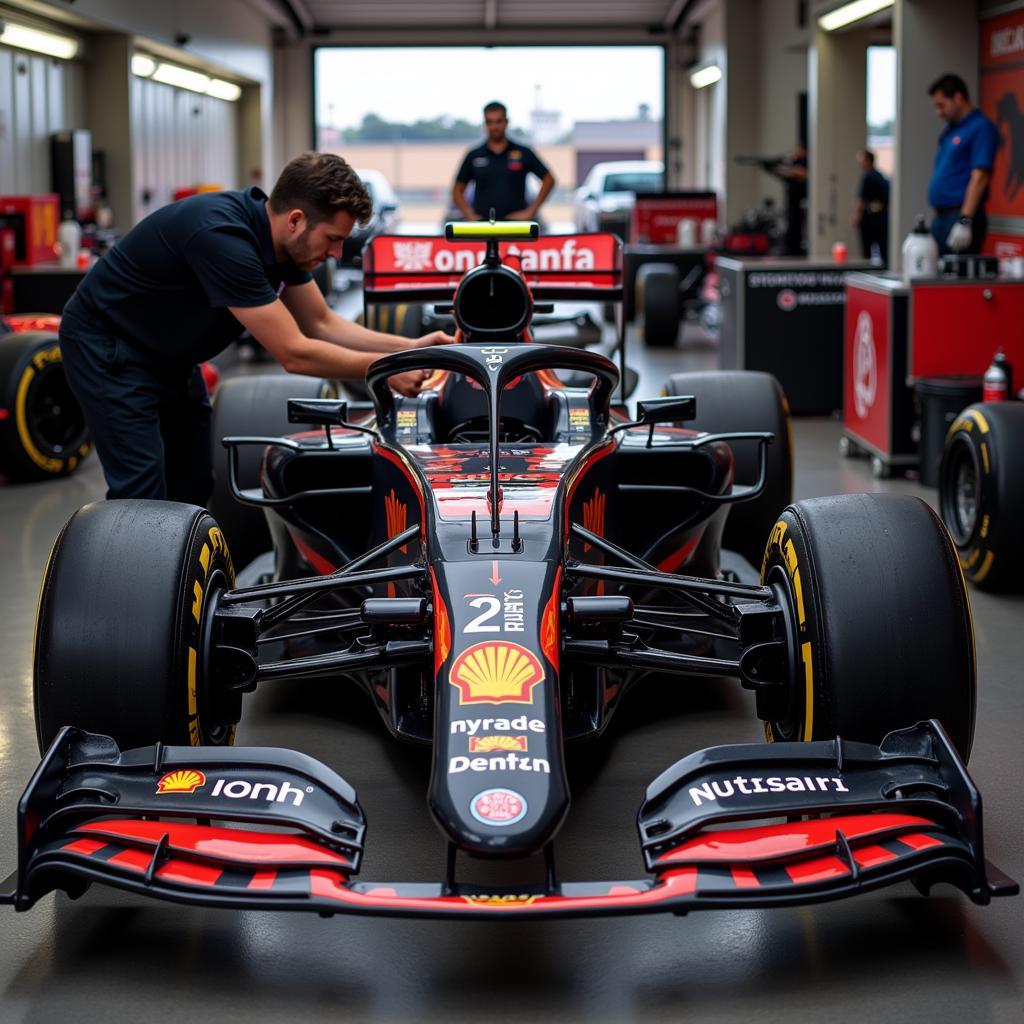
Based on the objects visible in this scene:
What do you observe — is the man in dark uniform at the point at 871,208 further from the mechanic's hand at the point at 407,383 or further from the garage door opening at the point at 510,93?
the mechanic's hand at the point at 407,383

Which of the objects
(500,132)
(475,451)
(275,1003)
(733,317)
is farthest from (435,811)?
(500,132)

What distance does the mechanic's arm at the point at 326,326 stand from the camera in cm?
412

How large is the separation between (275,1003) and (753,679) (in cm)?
109

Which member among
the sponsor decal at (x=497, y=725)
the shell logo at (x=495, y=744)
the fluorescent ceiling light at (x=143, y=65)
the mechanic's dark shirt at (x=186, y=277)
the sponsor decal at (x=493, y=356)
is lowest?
the shell logo at (x=495, y=744)

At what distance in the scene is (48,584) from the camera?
284cm

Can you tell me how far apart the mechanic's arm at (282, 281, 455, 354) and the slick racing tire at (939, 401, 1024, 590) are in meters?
2.02

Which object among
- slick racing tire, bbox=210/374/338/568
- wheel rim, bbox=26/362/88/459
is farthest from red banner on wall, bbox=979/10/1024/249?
slick racing tire, bbox=210/374/338/568

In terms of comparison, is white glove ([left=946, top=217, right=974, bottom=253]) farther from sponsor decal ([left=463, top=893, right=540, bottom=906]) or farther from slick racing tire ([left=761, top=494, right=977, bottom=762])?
sponsor decal ([left=463, top=893, right=540, bottom=906])

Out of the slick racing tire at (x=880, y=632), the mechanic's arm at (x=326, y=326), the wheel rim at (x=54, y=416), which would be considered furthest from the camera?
the wheel rim at (x=54, y=416)

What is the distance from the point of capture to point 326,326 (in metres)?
4.17

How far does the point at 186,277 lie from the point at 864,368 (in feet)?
15.1

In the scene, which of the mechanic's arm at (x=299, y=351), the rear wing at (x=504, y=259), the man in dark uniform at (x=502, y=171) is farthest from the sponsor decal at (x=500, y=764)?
the man in dark uniform at (x=502, y=171)

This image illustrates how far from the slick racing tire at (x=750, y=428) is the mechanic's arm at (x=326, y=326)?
131 centimetres

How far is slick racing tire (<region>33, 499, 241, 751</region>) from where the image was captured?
277cm
